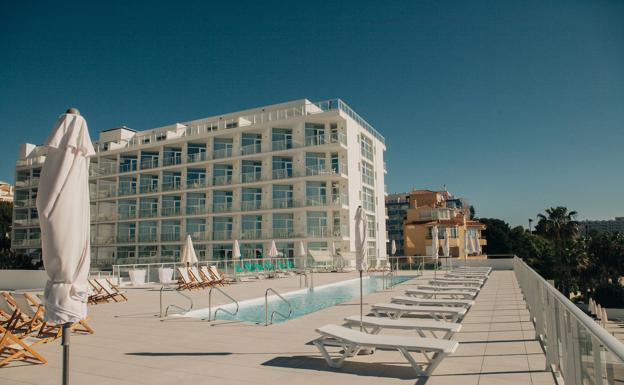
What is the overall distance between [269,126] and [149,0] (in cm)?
1683

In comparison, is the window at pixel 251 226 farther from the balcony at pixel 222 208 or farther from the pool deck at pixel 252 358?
the pool deck at pixel 252 358

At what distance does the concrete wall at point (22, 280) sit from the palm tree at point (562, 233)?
1705 inches

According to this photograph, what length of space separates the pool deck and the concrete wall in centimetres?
1504

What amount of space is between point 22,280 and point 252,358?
21.0 metres

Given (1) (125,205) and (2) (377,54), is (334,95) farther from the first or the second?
(1) (125,205)

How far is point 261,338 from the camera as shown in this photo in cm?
726

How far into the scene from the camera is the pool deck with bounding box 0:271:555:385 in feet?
16.1

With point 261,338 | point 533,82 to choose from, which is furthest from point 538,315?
point 533,82

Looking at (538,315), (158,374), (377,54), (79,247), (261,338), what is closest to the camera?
(79,247)

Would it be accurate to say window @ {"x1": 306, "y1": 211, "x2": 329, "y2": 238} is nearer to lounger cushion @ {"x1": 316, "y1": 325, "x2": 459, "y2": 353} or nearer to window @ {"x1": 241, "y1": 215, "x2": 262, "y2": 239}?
window @ {"x1": 241, "y1": 215, "x2": 262, "y2": 239}

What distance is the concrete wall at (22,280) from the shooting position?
21.1 meters

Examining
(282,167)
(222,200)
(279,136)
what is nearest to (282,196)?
(282,167)

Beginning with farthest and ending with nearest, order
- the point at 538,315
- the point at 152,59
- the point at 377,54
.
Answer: the point at 152,59 → the point at 377,54 → the point at 538,315

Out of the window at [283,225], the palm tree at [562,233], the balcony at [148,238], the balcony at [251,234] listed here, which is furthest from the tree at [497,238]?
the balcony at [148,238]
